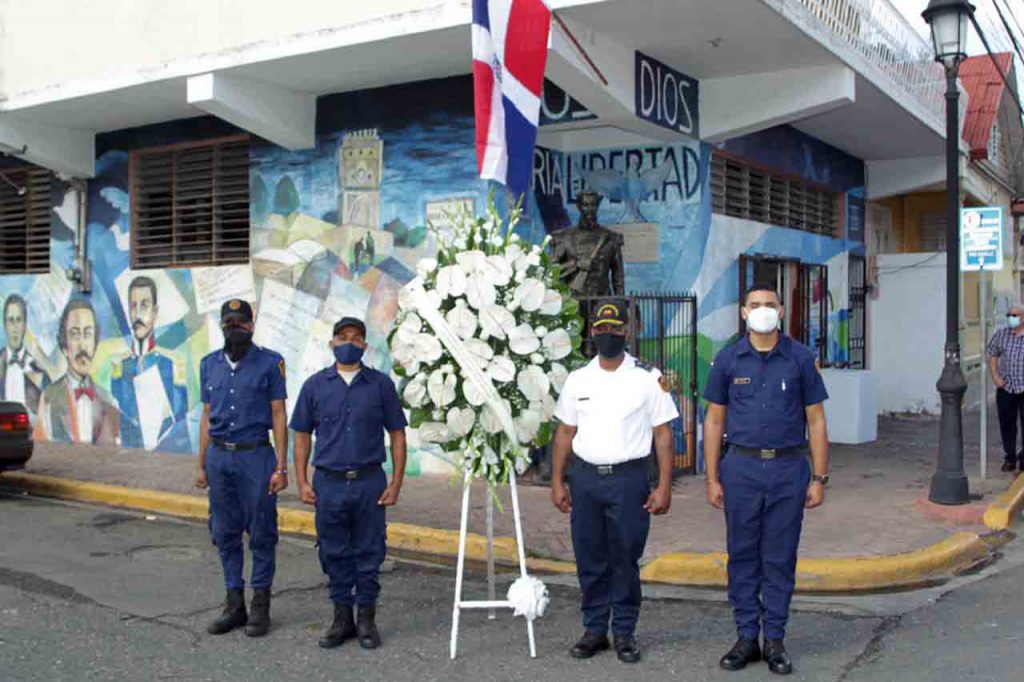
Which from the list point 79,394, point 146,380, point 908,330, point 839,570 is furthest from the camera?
point 908,330

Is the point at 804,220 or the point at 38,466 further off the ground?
the point at 804,220

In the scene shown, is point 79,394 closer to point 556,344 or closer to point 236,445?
point 236,445

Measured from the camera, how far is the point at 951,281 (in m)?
9.46

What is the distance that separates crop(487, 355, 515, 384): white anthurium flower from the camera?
554 cm

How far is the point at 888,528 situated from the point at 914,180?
942 centimetres

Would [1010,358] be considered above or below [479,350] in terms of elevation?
below

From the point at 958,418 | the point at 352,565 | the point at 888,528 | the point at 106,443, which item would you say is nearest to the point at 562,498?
the point at 352,565

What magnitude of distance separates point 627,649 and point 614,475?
894mm

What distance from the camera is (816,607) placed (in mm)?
6547

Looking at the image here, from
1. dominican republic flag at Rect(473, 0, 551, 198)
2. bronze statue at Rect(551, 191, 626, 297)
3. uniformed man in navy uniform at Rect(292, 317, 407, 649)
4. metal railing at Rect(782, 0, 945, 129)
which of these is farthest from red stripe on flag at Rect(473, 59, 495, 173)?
bronze statue at Rect(551, 191, 626, 297)

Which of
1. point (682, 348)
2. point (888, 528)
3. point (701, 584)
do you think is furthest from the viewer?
point (682, 348)

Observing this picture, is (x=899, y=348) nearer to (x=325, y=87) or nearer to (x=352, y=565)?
(x=325, y=87)

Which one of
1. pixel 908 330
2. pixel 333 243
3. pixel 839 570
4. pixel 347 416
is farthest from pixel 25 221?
pixel 908 330

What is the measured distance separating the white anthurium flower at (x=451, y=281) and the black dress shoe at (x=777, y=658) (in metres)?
2.37
